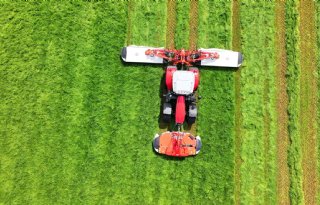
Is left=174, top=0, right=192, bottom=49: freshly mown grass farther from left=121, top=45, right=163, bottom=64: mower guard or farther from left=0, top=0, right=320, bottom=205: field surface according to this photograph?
left=121, top=45, right=163, bottom=64: mower guard

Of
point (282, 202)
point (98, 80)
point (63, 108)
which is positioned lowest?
A: point (282, 202)

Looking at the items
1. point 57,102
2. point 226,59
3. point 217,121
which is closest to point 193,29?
point 226,59

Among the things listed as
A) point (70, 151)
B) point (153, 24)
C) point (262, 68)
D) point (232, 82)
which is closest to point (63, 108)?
point (70, 151)

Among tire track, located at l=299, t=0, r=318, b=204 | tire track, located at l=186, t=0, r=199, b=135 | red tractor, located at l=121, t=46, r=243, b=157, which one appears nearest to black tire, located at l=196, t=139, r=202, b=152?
red tractor, located at l=121, t=46, r=243, b=157

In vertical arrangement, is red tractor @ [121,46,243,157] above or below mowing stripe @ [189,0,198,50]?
below

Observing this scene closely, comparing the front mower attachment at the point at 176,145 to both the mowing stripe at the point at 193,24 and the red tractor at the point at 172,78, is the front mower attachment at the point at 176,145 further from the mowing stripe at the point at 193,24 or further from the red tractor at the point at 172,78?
the mowing stripe at the point at 193,24

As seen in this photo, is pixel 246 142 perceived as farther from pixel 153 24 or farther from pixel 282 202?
pixel 153 24

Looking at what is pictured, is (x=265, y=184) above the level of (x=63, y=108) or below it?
below
